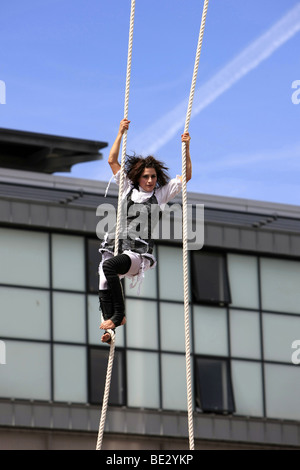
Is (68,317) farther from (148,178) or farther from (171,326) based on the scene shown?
(148,178)

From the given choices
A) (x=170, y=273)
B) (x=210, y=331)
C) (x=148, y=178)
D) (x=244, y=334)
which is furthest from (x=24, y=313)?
(x=148, y=178)

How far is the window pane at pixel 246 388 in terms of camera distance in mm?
45969

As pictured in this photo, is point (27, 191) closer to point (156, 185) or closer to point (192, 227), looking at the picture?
point (192, 227)

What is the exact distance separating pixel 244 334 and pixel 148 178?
2697cm

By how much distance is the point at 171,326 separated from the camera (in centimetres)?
4491

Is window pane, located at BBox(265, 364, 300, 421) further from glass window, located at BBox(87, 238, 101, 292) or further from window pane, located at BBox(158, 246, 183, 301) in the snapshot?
glass window, located at BBox(87, 238, 101, 292)

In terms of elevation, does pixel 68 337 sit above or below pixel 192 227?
below

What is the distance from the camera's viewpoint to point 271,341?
4641 cm

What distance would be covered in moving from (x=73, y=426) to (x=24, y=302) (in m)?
3.78

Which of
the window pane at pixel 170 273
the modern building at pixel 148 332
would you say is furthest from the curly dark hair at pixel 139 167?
the window pane at pixel 170 273

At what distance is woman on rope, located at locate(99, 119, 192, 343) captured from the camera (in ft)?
63.7

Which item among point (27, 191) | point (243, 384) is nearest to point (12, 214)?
point (27, 191)
